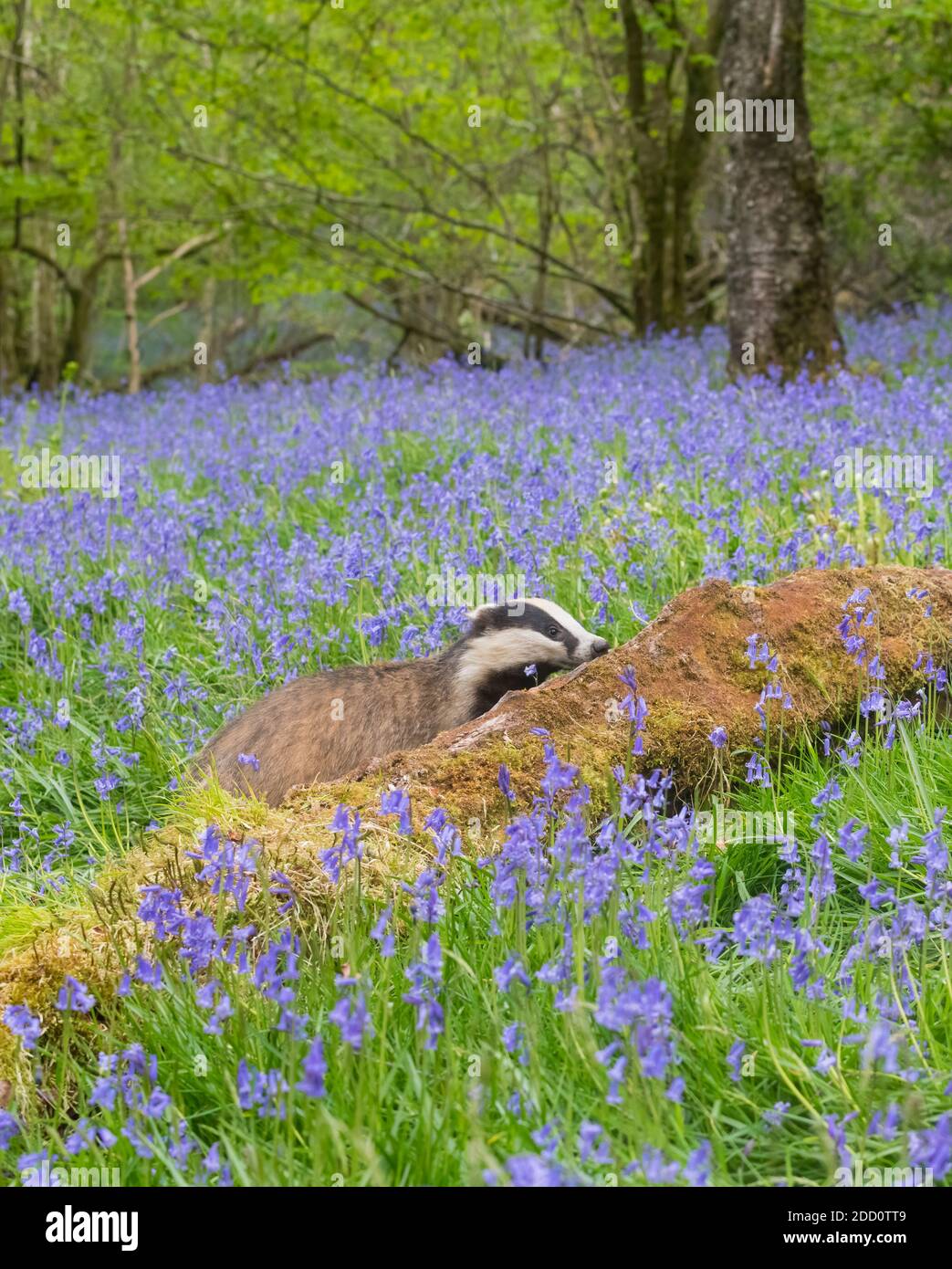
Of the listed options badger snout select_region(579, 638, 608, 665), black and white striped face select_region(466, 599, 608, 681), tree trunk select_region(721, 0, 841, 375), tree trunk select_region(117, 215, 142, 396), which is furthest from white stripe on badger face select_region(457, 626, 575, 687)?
tree trunk select_region(117, 215, 142, 396)

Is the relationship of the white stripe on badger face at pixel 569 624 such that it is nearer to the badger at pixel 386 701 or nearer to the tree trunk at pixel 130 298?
the badger at pixel 386 701

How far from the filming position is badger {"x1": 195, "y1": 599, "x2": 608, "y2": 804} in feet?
15.9

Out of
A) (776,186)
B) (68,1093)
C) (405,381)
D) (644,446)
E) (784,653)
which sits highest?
(776,186)

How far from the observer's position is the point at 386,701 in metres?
5.14

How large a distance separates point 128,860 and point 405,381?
9419 millimetres

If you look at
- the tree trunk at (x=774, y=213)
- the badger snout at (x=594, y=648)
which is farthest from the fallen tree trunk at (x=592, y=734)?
the tree trunk at (x=774, y=213)

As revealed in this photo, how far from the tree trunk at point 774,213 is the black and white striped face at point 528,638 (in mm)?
5713

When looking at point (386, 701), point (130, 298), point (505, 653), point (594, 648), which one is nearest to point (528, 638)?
point (505, 653)

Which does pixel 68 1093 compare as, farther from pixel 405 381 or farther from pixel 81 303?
pixel 81 303

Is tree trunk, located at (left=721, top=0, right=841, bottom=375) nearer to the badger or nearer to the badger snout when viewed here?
the badger

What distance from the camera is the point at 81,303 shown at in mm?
19531

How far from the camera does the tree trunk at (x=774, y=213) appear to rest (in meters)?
10.2

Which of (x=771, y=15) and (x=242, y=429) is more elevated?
(x=771, y=15)
